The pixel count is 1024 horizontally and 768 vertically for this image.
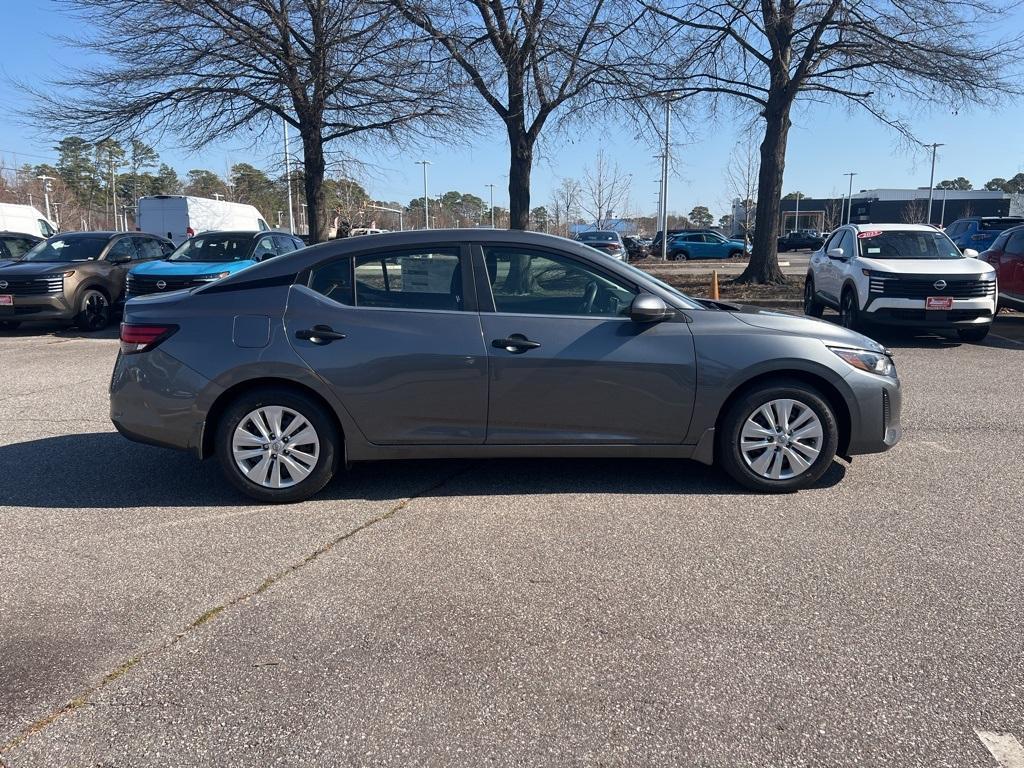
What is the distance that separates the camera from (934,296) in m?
10.6

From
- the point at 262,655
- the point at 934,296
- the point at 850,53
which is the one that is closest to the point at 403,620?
the point at 262,655

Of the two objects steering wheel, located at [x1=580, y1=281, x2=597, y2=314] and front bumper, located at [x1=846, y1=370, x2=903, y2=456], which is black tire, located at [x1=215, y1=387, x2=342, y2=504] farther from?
front bumper, located at [x1=846, y1=370, x2=903, y2=456]

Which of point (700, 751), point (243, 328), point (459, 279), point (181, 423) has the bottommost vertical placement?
point (700, 751)

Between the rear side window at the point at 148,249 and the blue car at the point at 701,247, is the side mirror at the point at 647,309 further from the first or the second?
the blue car at the point at 701,247

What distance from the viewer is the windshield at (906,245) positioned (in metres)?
11.5

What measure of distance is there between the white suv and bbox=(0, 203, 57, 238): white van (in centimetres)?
2175

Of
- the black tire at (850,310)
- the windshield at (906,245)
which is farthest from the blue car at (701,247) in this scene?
the black tire at (850,310)

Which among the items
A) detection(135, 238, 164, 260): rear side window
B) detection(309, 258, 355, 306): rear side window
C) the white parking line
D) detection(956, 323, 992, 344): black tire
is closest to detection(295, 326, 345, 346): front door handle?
detection(309, 258, 355, 306): rear side window

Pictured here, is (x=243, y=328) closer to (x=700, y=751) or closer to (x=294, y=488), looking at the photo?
(x=294, y=488)

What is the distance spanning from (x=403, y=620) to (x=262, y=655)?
584 millimetres

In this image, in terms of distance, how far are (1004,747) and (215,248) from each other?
1292cm

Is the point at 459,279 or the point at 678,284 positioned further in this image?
the point at 678,284

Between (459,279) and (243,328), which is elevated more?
(459,279)

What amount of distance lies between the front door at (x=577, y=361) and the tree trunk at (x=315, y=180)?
15292 mm
